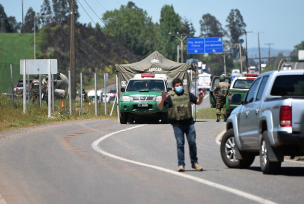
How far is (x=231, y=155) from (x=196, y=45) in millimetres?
63791

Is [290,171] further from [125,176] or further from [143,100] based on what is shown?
[143,100]

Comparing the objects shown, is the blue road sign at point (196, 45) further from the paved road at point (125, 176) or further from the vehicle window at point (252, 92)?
the vehicle window at point (252, 92)

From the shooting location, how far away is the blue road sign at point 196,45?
7544cm

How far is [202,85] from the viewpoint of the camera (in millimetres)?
104062

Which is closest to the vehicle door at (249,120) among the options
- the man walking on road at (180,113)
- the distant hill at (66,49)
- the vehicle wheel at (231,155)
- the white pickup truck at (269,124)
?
the white pickup truck at (269,124)

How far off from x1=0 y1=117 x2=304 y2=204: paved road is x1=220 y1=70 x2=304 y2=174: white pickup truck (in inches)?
12.9

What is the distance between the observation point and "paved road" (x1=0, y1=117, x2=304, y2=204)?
8703 millimetres

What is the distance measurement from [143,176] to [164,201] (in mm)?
2470

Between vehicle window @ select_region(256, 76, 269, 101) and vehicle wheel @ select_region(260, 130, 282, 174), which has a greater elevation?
vehicle window @ select_region(256, 76, 269, 101)

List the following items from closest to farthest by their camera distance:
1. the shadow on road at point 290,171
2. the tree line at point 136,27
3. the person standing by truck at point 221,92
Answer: the shadow on road at point 290,171 < the person standing by truck at point 221,92 < the tree line at point 136,27

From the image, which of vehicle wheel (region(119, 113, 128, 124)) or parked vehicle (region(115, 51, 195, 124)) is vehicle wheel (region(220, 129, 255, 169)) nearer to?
parked vehicle (region(115, 51, 195, 124))

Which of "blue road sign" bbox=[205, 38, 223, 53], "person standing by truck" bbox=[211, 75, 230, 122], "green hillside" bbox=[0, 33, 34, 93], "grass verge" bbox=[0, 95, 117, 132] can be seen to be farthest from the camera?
"green hillside" bbox=[0, 33, 34, 93]

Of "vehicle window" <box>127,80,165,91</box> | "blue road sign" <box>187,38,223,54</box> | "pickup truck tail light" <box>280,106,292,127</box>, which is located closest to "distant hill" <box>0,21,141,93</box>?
"blue road sign" <box>187,38,223,54</box>

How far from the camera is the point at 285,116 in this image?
1031cm
